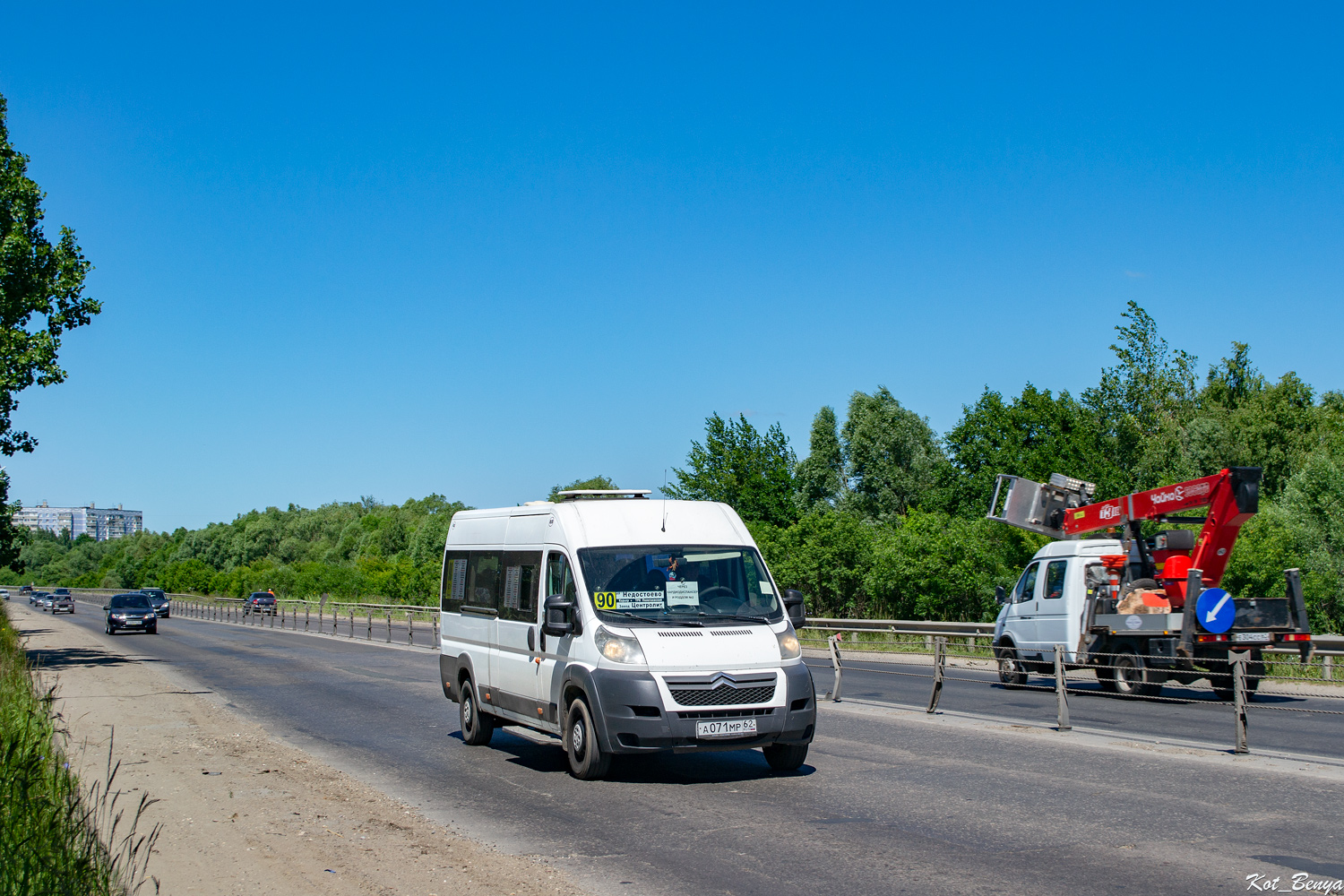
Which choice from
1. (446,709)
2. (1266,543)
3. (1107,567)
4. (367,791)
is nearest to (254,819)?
(367,791)

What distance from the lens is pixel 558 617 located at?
400 inches

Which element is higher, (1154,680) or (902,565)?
(902,565)

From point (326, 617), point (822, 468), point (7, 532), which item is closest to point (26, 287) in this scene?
point (7, 532)

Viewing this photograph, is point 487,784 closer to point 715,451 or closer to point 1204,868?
point 1204,868

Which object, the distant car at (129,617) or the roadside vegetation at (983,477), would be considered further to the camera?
the distant car at (129,617)

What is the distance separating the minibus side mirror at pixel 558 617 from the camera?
10008 mm

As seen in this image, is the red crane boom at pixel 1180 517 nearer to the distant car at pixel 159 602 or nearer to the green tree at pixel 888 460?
→ the green tree at pixel 888 460

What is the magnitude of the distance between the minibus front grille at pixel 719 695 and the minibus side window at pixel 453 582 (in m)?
4.74

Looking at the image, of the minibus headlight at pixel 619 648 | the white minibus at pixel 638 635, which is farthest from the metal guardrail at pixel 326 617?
the minibus headlight at pixel 619 648

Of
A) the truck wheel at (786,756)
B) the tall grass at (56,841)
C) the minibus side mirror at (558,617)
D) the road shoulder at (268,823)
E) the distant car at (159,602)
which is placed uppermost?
the minibus side mirror at (558,617)

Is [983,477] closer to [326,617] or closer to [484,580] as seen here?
[326,617]

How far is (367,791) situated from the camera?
31.8 feet

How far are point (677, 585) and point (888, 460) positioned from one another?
6052 centimetres

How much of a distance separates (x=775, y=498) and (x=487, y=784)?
173 ft
